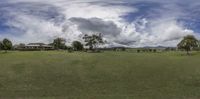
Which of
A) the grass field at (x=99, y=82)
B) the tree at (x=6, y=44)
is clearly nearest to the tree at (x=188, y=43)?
the tree at (x=6, y=44)

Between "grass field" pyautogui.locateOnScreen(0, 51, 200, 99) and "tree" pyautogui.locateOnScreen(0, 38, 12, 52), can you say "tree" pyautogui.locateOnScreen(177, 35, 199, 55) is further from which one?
"grass field" pyautogui.locateOnScreen(0, 51, 200, 99)

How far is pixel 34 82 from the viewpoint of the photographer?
4044 centimetres

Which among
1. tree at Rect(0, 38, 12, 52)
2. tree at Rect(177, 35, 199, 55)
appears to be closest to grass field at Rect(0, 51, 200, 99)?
tree at Rect(177, 35, 199, 55)

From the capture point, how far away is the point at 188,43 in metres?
132

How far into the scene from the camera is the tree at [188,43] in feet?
431

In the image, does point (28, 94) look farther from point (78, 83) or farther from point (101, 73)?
point (101, 73)

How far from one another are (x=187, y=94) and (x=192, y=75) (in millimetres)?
13818

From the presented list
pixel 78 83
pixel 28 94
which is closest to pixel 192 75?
pixel 78 83

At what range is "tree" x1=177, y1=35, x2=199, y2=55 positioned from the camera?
132m

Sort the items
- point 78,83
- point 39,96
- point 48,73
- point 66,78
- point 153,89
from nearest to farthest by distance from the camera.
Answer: point 39,96 < point 153,89 < point 78,83 < point 66,78 < point 48,73

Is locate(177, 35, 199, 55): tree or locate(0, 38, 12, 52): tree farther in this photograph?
locate(0, 38, 12, 52): tree

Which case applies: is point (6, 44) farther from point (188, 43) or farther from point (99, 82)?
point (99, 82)

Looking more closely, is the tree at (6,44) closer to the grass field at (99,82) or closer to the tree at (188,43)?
the tree at (188,43)

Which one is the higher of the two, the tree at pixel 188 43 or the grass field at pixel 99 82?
the tree at pixel 188 43
